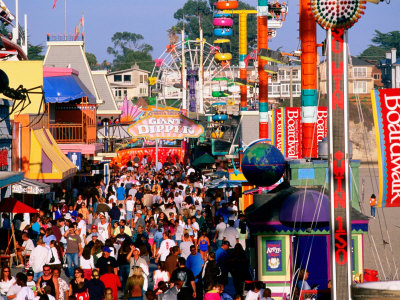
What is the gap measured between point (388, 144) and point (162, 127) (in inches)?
1399

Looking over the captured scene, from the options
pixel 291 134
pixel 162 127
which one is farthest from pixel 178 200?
pixel 162 127

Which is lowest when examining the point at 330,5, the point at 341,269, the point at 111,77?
the point at 341,269

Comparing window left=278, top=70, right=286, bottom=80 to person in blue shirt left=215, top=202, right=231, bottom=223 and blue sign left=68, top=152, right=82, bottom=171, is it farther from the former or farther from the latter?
person in blue shirt left=215, top=202, right=231, bottom=223

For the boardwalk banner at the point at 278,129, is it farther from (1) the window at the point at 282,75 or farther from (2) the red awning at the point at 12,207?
(1) the window at the point at 282,75

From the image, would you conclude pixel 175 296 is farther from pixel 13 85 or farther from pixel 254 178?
pixel 13 85

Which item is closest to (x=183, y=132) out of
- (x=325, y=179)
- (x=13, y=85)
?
(x=13, y=85)

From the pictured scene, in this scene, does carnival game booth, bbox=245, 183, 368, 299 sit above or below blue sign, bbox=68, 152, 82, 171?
below

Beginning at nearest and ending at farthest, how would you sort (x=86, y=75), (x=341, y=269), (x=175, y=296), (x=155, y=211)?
(x=341, y=269), (x=175, y=296), (x=155, y=211), (x=86, y=75)

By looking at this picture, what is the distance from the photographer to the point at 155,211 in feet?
82.8

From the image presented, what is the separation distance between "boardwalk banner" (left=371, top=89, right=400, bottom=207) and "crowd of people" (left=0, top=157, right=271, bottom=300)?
249 centimetres

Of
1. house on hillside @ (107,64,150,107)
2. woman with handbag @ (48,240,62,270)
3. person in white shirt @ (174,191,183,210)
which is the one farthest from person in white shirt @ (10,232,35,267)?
house on hillside @ (107,64,150,107)

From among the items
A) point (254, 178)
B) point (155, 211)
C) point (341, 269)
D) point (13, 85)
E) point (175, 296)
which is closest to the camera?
point (341, 269)

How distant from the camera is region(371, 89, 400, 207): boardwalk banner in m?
12.5

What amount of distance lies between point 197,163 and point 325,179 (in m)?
34.0
